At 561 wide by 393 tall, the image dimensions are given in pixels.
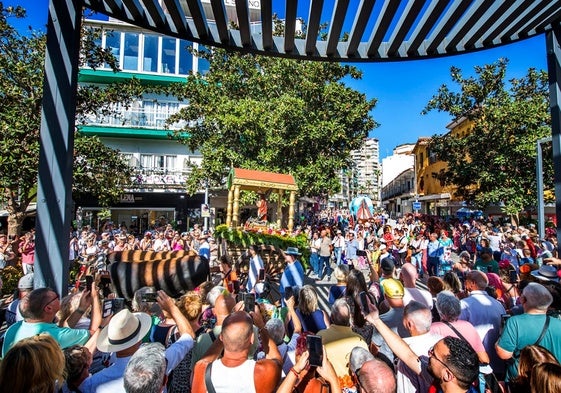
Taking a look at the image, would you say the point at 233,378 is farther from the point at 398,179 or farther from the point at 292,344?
the point at 398,179

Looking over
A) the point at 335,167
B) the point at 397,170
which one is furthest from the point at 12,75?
the point at 397,170

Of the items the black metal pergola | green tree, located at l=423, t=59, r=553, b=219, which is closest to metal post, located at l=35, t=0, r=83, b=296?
the black metal pergola

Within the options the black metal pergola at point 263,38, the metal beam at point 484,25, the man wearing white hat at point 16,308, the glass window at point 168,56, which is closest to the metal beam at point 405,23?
the black metal pergola at point 263,38

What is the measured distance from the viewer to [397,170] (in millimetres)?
78812

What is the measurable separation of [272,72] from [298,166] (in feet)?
18.4

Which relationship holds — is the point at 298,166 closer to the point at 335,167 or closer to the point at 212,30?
the point at 335,167

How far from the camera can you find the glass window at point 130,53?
84.4ft

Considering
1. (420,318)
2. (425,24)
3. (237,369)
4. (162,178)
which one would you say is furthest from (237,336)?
(162,178)

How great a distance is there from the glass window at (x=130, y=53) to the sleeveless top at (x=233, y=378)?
91.1 ft

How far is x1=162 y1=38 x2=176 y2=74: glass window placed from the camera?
26422mm

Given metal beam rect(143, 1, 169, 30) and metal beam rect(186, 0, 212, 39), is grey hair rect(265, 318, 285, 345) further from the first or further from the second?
metal beam rect(143, 1, 169, 30)

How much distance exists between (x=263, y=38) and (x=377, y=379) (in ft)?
9.56

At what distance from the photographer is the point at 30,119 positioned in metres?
9.38

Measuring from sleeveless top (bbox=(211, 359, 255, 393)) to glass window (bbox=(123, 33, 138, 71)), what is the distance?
27760mm
